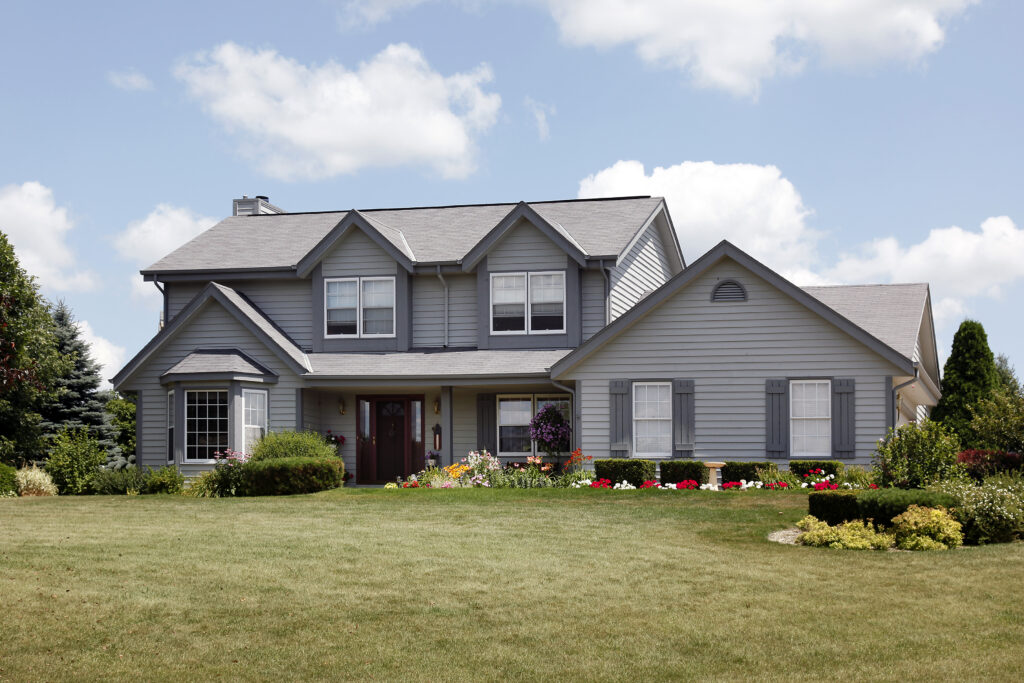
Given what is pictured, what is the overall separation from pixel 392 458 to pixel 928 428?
1476 centimetres

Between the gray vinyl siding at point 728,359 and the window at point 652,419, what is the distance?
1.12 ft

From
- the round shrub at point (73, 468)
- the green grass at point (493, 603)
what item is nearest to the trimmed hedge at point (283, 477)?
the round shrub at point (73, 468)

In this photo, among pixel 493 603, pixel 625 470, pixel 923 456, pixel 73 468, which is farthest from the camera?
pixel 73 468

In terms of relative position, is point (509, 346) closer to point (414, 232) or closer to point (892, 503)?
point (414, 232)

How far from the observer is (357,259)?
28922 mm

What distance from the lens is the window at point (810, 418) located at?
2384cm

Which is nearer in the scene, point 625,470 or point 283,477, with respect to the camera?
point 625,470

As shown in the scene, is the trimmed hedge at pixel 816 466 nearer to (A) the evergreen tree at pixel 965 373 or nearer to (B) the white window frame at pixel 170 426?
(A) the evergreen tree at pixel 965 373

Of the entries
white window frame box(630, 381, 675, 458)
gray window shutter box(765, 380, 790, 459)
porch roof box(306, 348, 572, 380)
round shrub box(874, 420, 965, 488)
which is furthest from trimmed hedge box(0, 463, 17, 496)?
round shrub box(874, 420, 965, 488)

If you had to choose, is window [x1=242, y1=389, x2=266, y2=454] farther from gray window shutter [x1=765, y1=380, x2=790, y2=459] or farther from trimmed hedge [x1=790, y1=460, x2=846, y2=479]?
trimmed hedge [x1=790, y1=460, x2=846, y2=479]

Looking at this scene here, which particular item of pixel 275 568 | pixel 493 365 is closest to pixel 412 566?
pixel 275 568

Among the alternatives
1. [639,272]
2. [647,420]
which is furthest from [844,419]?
[639,272]

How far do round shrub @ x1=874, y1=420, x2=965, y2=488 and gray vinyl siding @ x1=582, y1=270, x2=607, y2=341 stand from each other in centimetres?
1001

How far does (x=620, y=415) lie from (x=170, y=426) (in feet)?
38.1
